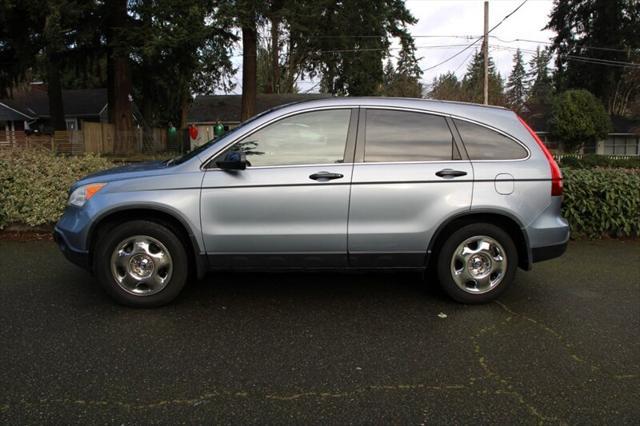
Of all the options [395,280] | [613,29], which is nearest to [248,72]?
[395,280]

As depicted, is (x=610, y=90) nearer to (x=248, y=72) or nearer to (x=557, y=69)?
(x=557, y=69)

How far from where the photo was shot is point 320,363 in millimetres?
3557

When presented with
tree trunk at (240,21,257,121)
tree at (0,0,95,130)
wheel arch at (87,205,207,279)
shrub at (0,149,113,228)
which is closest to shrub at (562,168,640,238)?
wheel arch at (87,205,207,279)

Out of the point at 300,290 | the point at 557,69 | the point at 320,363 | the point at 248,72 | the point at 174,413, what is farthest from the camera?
the point at 557,69

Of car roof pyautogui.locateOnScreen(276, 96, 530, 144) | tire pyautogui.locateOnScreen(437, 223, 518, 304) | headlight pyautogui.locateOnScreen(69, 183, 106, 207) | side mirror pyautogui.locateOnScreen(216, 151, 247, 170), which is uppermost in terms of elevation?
car roof pyautogui.locateOnScreen(276, 96, 530, 144)

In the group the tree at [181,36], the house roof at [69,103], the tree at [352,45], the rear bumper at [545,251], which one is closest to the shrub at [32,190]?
the rear bumper at [545,251]

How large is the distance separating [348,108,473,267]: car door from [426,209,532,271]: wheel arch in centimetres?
7

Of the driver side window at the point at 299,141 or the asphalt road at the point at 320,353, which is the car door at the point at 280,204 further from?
the asphalt road at the point at 320,353

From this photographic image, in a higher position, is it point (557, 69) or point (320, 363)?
point (557, 69)

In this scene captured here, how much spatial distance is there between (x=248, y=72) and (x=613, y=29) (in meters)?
39.7

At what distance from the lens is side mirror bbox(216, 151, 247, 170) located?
425cm

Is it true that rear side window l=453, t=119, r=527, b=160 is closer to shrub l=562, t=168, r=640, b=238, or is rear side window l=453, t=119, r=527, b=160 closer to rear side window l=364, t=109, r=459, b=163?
rear side window l=364, t=109, r=459, b=163

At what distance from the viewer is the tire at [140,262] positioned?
437 centimetres

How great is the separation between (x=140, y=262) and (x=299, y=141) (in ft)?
5.51
